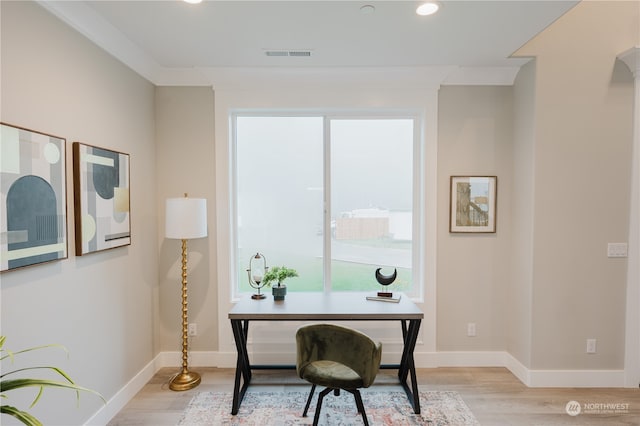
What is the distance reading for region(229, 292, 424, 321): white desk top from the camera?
2533mm

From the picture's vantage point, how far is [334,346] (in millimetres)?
2324

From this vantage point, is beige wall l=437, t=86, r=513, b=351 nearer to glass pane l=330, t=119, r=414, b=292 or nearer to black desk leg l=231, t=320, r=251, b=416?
glass pane l=330, t=119, r=414, b=292

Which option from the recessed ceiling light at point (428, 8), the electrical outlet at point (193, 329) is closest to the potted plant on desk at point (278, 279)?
the electrical outlet at point (193, 329)

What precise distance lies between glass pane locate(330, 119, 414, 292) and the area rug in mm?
1017

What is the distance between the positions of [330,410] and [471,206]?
2.05 m

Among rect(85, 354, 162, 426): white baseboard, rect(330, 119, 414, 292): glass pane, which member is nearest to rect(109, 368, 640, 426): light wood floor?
rect(85, 354, 162, 426): white baseboard

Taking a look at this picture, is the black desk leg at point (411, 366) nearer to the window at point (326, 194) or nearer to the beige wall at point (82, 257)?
the window at point (326, 194)

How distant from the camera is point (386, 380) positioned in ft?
9.77

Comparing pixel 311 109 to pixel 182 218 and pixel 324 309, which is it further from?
pixel 324 309

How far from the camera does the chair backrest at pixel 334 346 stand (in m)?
2.23

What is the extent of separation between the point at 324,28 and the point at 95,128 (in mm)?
1630

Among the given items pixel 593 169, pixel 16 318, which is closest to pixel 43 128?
pixel 16 318

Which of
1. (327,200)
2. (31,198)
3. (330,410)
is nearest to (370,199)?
(327,200)

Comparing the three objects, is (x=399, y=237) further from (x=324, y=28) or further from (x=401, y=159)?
(x=324, y=28)
